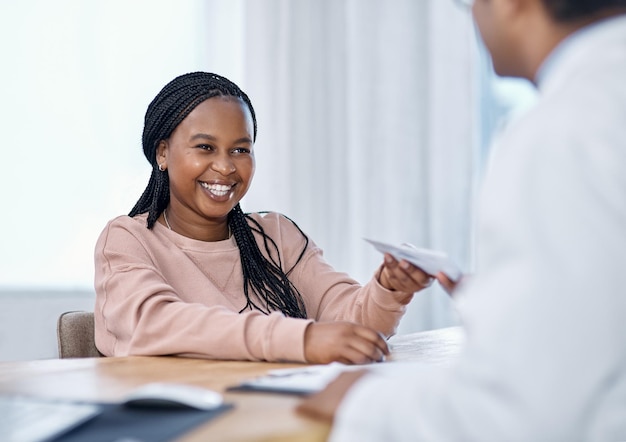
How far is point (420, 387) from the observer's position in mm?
759

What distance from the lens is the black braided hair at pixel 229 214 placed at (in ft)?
6.67

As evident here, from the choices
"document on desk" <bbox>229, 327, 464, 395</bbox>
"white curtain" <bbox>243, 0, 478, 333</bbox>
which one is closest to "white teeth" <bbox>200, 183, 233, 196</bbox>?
"document on desk" <bbox>229, 327, 464, 395</bbox>

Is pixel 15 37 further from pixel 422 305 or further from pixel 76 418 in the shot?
pixel 76 418

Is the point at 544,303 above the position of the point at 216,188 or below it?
above

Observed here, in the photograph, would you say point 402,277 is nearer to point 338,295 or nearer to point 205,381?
point 338,295

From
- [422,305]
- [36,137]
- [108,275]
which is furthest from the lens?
[422,305]

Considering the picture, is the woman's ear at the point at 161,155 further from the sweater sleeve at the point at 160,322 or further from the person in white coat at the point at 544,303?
the person in white coat at the point at 544,303

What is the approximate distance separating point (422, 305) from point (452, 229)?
0.37m

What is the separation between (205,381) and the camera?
3.89 ft

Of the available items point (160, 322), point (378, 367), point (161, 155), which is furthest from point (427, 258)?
point (161, 155)

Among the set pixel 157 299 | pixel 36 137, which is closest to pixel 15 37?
pixel 36 137

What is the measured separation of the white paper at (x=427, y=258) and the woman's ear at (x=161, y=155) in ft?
2.64

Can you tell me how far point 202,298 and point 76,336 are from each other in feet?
1.03

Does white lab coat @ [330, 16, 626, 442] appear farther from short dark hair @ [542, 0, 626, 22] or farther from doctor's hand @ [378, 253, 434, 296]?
doctor's hand @ [378, 253, 434, 296]
